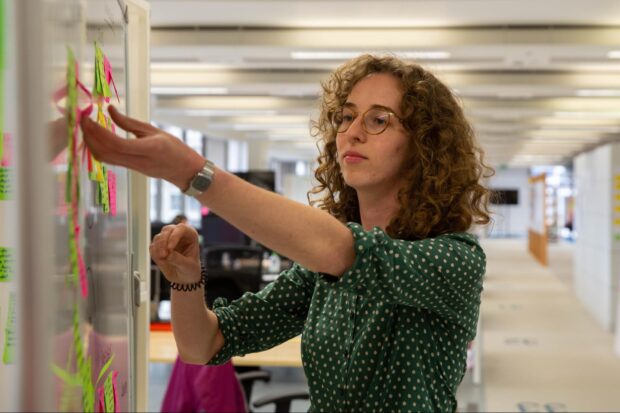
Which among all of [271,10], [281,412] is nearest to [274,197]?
[281,412]

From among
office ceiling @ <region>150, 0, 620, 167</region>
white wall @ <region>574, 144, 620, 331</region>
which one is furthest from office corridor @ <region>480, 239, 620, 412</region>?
office ceiling @ <region>150, 0, 620, 167</region>

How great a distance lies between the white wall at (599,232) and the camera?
8914 mm

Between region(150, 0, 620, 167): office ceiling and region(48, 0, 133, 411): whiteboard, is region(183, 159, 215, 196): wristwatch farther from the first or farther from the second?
region(150, 0, 620, 167): office ceiling

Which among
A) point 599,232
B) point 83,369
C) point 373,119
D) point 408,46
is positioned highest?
point 408,46

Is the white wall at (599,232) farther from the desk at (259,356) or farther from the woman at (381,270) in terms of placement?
the woman at (381,270)

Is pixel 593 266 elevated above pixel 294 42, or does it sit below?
below

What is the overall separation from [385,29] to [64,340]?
26.7 ft

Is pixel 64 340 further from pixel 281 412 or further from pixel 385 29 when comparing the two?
pixel 385 29

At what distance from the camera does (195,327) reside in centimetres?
143

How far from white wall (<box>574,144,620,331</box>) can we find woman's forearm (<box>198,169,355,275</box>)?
7.43m

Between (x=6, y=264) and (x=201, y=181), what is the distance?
9.6 inches

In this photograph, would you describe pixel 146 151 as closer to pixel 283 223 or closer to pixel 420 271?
pixel 283 223

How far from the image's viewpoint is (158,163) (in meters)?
0.91

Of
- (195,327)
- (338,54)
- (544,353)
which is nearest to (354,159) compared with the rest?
(195,327)
